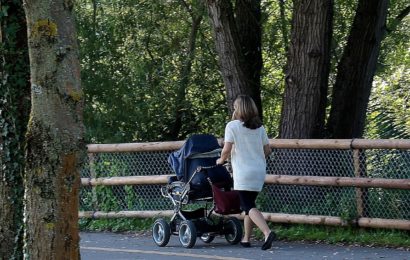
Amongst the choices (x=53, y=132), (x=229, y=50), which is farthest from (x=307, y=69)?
(x=53, y=132)

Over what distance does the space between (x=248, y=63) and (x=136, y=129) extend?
3.27 metres

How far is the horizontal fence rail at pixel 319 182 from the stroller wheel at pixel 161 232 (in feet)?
4.70

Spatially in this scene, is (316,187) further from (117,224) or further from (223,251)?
(117,224)

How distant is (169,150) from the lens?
1478cm

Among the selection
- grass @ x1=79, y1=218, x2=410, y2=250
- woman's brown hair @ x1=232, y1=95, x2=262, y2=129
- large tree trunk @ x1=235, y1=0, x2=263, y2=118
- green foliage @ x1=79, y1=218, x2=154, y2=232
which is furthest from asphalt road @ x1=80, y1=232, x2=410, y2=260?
large tree trunk @ x1=235, y1=0, x2=263, y2=118

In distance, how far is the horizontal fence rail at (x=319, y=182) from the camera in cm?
1270

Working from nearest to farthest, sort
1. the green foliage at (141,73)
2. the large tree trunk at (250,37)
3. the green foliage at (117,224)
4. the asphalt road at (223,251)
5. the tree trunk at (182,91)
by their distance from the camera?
the asphalt road at (223,251), the green foliage at (117,224), the large tree trunk at (250,37), the green foliage at (141,73), the tree trunk at (182,91)

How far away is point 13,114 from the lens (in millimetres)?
9000

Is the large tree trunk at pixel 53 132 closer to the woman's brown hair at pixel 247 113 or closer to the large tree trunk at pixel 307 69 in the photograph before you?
the woman's brown hair at pixel 247 113

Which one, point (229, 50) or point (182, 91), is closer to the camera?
point (229, 50)

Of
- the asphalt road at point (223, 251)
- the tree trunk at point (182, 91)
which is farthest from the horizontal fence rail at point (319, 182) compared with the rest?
the tree trunk at point (182, 91)

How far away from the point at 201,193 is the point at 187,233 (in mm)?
527

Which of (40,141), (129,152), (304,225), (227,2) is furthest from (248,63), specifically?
(40,141)

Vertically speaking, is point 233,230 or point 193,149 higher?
point 193,149
